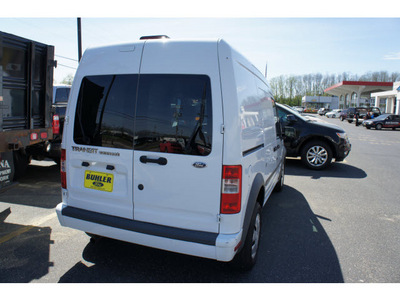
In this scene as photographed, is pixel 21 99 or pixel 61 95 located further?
pixel 61 95

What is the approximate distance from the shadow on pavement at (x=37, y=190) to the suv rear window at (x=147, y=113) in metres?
2.36

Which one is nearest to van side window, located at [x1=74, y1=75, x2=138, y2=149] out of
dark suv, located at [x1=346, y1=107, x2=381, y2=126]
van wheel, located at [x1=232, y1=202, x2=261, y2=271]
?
van wheel, located at [x1=232, y1=202, x2=261, y2=271]

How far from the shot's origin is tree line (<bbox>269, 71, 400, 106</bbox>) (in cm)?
9900

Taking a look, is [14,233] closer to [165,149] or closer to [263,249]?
[165,149]

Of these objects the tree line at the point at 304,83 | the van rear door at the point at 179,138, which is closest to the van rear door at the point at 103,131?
the van rear door at the point at 179,138

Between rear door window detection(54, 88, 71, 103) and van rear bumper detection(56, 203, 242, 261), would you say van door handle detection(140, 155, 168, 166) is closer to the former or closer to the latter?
van rear bumper detection(56, 203, 242, 261)

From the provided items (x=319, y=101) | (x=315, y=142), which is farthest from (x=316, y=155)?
(x=319, y=101)

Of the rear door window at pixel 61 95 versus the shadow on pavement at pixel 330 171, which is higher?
the rear door window at pixel 61 95

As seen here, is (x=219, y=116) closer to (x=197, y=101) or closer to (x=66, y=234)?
(x=197, y=101)

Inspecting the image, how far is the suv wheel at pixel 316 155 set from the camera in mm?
8016

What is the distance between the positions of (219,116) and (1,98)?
11.4 feet

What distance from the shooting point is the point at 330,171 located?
8.11 m

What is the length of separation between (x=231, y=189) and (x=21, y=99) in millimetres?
4248

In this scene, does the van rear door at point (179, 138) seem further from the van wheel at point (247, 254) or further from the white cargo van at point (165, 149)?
the van wheel at point (247, 254)
